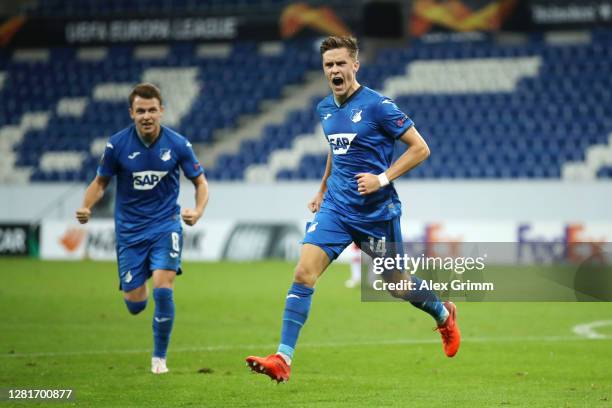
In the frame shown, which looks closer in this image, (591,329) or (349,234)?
(349,234)

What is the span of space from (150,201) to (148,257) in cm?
50

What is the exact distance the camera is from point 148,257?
32.9 feet

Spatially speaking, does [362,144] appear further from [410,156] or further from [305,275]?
[305,275]

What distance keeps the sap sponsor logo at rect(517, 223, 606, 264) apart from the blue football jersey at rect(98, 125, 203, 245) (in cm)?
1266

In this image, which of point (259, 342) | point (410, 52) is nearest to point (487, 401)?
point (259, 342)

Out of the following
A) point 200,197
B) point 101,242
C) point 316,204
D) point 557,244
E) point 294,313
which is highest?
point 557,244

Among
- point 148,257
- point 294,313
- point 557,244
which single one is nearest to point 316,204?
point 294,313

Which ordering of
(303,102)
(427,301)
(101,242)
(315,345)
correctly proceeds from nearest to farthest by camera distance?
(427,301)
(315,345)
(101,242)
(303,102)

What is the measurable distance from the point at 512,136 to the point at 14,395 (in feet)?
72.3

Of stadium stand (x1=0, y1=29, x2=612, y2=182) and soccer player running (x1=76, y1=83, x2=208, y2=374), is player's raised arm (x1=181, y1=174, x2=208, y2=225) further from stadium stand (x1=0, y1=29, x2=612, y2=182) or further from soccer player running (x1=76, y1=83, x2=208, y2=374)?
stadium stand (x1=0, y1=29, x2=612, y2=182)

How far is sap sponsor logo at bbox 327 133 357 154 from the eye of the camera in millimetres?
8148

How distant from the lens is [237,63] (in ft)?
111

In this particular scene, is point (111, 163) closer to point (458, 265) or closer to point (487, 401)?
point (458, 265)

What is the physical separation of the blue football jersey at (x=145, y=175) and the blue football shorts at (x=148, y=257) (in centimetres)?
6
